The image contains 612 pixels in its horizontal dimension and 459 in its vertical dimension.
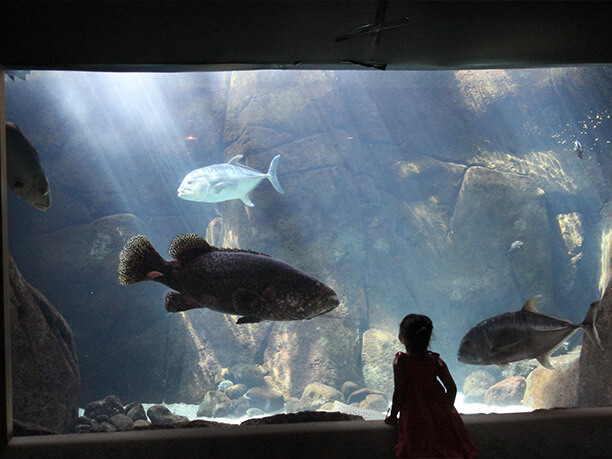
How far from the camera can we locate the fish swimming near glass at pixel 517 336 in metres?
2.55

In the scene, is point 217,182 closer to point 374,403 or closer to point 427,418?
point 374,403

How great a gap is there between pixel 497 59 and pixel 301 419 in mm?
2863

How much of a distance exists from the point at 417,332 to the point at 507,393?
27.6 feet

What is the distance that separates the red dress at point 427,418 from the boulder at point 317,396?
616 centimetres

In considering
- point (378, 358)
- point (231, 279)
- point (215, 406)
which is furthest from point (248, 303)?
point (378, 358)

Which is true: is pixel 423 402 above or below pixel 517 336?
below

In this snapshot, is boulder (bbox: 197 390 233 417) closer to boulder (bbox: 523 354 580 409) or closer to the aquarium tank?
the aquarium tank

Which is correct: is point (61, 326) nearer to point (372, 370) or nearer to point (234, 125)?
point (372, 370)

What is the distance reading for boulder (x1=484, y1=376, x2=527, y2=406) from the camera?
8.55 metres

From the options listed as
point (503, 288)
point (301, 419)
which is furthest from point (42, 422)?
point (503, 288)

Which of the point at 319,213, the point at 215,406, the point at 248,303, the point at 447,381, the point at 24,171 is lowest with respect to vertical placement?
the point at 215,406

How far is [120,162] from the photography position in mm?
12273

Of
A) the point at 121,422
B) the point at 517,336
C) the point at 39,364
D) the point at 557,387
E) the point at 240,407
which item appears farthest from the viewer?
the point at 240,407

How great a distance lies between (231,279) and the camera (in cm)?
209
